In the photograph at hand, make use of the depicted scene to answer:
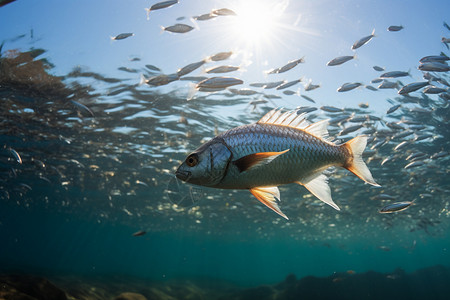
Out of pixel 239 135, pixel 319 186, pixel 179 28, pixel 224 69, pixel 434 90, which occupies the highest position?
pixel 179 28

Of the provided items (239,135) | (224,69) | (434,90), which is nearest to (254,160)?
(239,135)

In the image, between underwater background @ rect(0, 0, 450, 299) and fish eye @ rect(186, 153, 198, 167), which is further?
underwater background @ rect(0, 0, 450, 299)

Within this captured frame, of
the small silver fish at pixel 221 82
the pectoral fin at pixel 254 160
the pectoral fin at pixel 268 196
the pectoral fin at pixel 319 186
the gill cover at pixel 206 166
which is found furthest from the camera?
the small silver fish at pixel 221 82

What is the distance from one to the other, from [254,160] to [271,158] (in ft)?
0.32

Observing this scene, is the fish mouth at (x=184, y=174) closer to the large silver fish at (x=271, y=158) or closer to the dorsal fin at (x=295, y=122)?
the large silver fish at (x=271, y=158)

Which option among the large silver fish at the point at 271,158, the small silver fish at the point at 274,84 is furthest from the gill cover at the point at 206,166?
the small silver fish at the point at 274,84

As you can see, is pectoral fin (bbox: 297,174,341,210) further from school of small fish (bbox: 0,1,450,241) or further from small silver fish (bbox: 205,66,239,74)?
small silver fish (bbox: 205,66,239,74)

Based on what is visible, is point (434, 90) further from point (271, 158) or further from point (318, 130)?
point (271, 158)

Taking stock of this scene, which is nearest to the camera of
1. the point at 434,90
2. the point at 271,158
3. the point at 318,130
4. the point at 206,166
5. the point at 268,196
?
the point at 271,158

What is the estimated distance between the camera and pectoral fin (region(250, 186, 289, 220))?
1705mm

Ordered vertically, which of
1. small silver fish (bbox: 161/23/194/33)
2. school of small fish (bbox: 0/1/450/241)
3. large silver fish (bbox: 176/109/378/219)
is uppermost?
small silver fish (bbox: 161/23/194/33)

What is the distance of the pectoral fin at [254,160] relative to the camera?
144cm

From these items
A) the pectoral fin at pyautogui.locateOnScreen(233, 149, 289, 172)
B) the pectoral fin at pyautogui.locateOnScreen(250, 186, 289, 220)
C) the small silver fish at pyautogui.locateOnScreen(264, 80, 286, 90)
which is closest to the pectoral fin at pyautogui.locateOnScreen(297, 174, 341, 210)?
the pectoral fin at pyautogui.locateOnScreen(250, 186, 289, 220)

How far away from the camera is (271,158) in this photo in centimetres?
148
